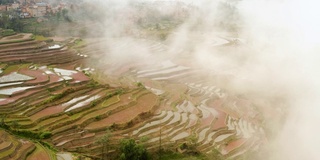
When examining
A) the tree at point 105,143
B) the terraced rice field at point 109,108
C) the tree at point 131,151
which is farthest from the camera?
the terraced rice field at point 109,108

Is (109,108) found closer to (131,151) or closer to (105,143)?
(105,143)

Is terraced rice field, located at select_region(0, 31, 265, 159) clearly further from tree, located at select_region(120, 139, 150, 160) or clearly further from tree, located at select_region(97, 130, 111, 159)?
tree, located at select_region(120, 139, 150, 160)

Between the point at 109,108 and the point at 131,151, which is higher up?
the point at 131,151

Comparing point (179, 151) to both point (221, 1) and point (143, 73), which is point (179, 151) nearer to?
point (143, 73)

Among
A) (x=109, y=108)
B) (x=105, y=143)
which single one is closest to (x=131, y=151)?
(x=105, y=143)

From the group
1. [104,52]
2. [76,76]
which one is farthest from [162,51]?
[76,76]

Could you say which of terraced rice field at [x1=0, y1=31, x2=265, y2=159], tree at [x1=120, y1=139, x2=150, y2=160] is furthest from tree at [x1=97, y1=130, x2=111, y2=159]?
tree at [x1=120, y1=139, x2=150, y2=160]

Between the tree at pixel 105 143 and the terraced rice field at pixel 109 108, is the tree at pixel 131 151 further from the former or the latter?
the terraced rice field at pixel 109 108

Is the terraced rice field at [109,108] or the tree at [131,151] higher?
the tree at [131,151]

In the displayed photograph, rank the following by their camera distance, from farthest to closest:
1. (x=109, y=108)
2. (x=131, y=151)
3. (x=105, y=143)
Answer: (x=109, y=108) → (x=105, y=143) → (x=131, y=151)

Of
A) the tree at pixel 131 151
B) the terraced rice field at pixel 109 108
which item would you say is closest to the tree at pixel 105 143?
the terraced rice field at pixel 109 108
